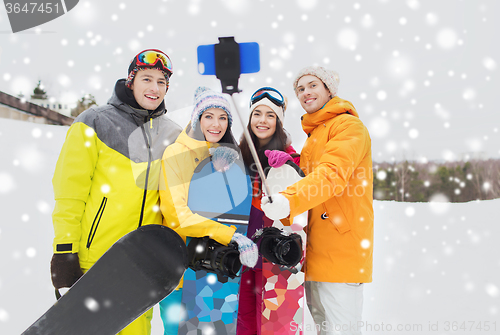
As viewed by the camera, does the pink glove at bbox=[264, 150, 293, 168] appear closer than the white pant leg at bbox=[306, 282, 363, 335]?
No

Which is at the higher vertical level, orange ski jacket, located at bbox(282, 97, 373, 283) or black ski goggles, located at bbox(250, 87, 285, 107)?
black ski goggles, located at bbox(250, 87, 285, 107)

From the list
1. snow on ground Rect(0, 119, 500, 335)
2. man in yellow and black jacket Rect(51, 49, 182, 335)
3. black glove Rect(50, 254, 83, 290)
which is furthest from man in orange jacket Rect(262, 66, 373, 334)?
black glove Rect(50, 254, 83, 290)

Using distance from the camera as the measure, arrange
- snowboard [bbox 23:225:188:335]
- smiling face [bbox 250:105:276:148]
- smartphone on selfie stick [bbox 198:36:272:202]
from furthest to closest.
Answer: smiling face [bbox 250:105:276:148], snowboard [bbox 23:225:188:335], smartphone on selfie stick [bbox 198:36:272:202]

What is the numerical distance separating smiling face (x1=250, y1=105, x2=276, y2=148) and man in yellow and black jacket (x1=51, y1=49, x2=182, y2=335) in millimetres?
689

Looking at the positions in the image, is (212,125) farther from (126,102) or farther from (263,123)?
(126,102)

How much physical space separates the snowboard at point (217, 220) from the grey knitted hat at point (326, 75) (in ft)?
2.64

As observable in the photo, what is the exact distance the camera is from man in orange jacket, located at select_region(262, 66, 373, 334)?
187 cm

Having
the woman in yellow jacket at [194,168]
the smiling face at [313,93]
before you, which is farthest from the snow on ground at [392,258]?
the smiling face at [313,93]

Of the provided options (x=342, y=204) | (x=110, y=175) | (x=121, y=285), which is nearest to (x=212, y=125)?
(x=110, y=175)

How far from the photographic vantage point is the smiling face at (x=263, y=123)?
92.7 inches

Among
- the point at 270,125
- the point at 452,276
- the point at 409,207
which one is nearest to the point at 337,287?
the point at 270,125

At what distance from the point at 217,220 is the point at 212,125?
25.0 inches

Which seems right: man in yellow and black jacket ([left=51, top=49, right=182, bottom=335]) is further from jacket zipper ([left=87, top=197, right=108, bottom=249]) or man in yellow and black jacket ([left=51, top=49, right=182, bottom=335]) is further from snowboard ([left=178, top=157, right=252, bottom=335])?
snowboard ([left=178, top=157, right=252, bottom=335])

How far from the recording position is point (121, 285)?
6.08 ft
